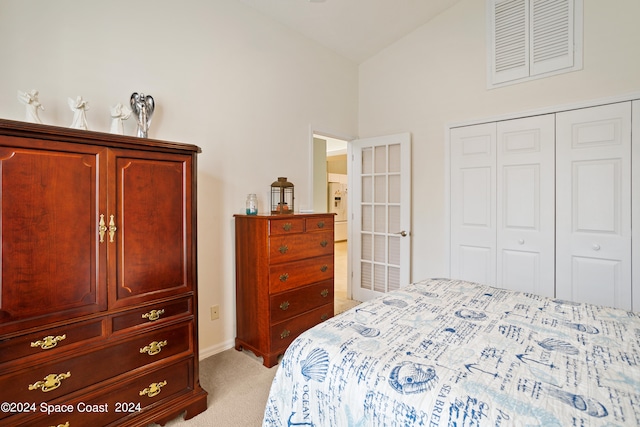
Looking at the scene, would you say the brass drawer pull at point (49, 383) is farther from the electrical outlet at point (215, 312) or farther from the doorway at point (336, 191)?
the doorway at point (336, 191)

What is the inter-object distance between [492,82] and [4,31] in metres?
3.77

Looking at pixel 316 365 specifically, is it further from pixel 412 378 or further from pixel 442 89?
pixel 442 89

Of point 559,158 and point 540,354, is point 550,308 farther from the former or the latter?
point 559,158

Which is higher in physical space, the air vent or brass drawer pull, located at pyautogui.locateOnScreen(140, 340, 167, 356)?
the air vent

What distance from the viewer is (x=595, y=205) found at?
262 centimetres

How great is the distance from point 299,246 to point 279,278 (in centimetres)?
32

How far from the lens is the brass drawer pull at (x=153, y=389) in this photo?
169 cm

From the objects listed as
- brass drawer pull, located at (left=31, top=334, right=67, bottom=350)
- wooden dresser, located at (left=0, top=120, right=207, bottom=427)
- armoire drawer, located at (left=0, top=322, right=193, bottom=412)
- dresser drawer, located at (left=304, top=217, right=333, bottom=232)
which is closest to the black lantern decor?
dresser drawer, located at (left=304, top=217, right=333, bottom=232)

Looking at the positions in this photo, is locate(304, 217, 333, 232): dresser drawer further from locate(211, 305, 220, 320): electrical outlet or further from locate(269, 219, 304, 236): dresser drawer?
locate(211, 305, 220, 320): electrical outlet

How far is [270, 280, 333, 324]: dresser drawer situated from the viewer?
97.7 inches

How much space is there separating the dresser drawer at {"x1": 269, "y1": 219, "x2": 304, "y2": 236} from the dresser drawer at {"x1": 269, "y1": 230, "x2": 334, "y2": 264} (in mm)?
42

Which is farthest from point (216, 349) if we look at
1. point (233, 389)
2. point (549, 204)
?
point (549, 204)

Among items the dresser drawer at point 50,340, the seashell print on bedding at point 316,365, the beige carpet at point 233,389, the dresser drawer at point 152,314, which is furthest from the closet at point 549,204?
the dresser drawer at point 50,340

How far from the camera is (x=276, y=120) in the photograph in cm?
313
